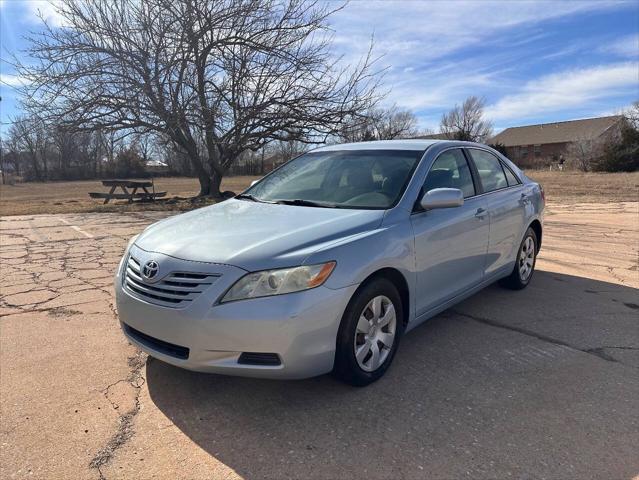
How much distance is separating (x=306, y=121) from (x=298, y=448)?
16.0 m

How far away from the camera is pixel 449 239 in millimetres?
3818

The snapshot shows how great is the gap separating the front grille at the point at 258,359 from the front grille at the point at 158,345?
1.17 ft

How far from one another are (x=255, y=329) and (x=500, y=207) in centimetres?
308

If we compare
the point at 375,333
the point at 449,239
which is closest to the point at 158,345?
the point at 375,333

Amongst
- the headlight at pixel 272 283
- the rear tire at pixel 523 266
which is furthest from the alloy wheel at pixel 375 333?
the rear tire at pixel 523 266

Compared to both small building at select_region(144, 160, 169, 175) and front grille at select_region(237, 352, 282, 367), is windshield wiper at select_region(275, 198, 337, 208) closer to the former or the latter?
front grille at select_region(237, 352, 282, 367)

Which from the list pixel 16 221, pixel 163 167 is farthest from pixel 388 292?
pixel 163 167

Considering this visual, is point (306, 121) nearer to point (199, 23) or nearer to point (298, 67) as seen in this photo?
point (298, 67)

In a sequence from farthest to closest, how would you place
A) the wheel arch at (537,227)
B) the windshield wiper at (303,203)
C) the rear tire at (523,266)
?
the wheel arch at (537,227) → the rear tire at (523,266) → the windshield wiper at (303,203)

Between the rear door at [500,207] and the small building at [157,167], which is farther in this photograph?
the small building at [157,167]

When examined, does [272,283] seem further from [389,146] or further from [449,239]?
[389,146]

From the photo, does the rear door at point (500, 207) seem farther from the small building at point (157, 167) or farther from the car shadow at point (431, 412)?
the small building at point (157, 167)

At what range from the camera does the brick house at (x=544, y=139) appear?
63.8m

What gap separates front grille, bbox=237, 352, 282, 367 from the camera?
270cm
